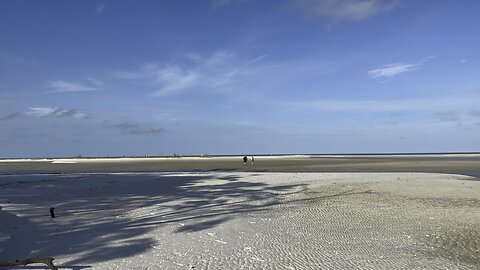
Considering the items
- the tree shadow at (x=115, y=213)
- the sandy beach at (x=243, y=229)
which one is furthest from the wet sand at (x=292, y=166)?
the sandy beach at (x=243, y=229)

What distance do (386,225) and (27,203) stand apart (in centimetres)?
1464

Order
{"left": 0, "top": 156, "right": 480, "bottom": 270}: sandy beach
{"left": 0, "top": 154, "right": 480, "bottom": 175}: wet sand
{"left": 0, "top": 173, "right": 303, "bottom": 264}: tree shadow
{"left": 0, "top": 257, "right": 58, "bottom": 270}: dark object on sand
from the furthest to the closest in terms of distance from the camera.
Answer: {"left": 0, "top": 154, "right": 480, "bottom": 175}: wet sand < {"left": 0, "top": 173, "right": 303, "bottom": 264}: tree shadow < {"left": 0, "top": 156, "right": 480, "bottom": 270}: sandy beach < {"left": 0, "top": 257, "right": 58, "bottom": 270}: dark object on sand

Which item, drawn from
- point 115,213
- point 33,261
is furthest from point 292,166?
point 33,261

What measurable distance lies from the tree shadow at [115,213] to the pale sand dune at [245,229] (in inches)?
1.4

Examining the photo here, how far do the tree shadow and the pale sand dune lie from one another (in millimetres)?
37

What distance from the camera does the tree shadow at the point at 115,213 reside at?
9969mm

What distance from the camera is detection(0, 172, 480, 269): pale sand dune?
356 inches

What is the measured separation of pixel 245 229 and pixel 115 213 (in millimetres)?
5426

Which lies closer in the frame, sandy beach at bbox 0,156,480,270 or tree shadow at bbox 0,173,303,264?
sandy beach at bbox 0,156,480,270

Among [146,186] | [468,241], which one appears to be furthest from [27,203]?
[468,241]

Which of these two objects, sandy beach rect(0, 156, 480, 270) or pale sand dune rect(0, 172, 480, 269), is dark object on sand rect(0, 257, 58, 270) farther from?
pale sand dune rect(0, 172, 480, 269)

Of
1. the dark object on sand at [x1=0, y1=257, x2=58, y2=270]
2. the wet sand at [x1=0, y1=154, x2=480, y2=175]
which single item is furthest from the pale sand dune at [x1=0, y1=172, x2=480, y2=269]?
the wet sand at [x1=0, y1=154, x2=480, y2=175]

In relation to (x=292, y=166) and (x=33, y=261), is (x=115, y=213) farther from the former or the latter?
(x=292, y=166)

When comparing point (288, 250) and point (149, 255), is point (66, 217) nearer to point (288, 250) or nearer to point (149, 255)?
point (149, 255)
